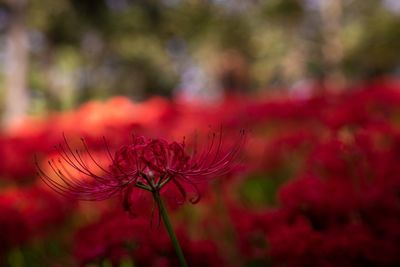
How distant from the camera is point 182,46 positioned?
59.0 feet

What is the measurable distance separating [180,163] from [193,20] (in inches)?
529

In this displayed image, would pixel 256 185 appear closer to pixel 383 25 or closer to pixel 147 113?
pixel 147 113

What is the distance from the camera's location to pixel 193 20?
14.2 m

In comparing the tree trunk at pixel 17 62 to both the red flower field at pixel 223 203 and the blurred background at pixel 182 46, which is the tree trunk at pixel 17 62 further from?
the red flower field at pixel 223 203

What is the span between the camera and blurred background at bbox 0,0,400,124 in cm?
1042

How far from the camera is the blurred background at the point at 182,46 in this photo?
10.4 m

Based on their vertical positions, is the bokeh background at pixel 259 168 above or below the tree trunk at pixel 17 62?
below

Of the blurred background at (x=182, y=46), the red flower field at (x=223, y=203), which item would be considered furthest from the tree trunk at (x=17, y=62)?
the red flower field at (x=223, y=203)

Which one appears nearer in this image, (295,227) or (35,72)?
(295,227)

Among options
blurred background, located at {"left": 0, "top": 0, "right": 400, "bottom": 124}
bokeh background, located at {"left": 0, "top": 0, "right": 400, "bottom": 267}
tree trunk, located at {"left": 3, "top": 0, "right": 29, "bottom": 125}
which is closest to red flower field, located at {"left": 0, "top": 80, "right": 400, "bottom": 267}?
bokeh background, located at {"left": 0, "top": 0, "right": 400, "bottom": 267}

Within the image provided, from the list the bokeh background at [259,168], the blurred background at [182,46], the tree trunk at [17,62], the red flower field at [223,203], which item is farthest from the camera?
the blurred background at [182,46]

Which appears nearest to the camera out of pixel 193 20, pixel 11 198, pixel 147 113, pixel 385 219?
pixel 385 219

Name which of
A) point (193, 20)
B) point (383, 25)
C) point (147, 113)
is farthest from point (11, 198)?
point (193, 20)

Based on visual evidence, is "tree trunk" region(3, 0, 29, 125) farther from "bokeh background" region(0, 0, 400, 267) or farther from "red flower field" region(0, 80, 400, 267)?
"red flower field" region(0, 80, 400, 267)
